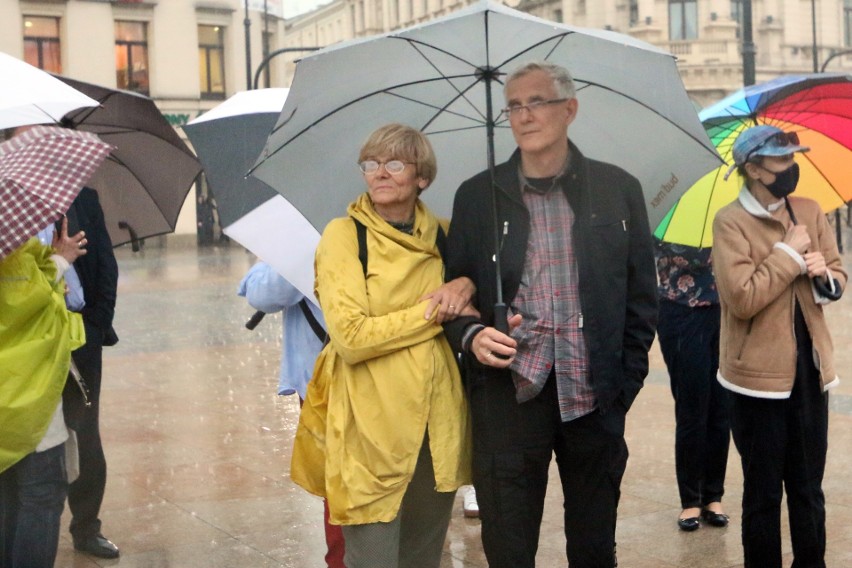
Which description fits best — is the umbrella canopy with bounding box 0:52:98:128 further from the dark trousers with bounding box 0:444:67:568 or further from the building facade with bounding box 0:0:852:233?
the building facade with bounding box 0:0:852:233

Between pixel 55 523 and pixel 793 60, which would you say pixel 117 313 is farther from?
pixel 793 60

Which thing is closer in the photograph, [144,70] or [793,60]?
[144,70]

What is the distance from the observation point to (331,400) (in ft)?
14.1

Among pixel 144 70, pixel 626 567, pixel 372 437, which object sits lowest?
pixel 626 567

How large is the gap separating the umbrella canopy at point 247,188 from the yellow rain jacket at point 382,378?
1.19 meters

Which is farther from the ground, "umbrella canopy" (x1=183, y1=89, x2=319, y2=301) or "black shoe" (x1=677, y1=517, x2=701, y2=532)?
"umbrella canopy" (x1=183, y1=89, x2=319, y2=301)

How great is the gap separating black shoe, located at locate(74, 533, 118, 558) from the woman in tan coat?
2.96 meters

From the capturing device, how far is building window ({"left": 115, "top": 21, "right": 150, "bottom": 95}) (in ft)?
150

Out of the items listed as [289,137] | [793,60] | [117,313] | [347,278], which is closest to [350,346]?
[347,278]

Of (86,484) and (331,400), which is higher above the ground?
(331,400)

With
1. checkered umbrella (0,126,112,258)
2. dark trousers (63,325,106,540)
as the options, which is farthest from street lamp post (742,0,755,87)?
checkered umbrella (0,126,112,258)

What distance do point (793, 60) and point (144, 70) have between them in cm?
2747

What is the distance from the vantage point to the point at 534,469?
4195 millimetres

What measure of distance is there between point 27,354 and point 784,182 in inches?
112
